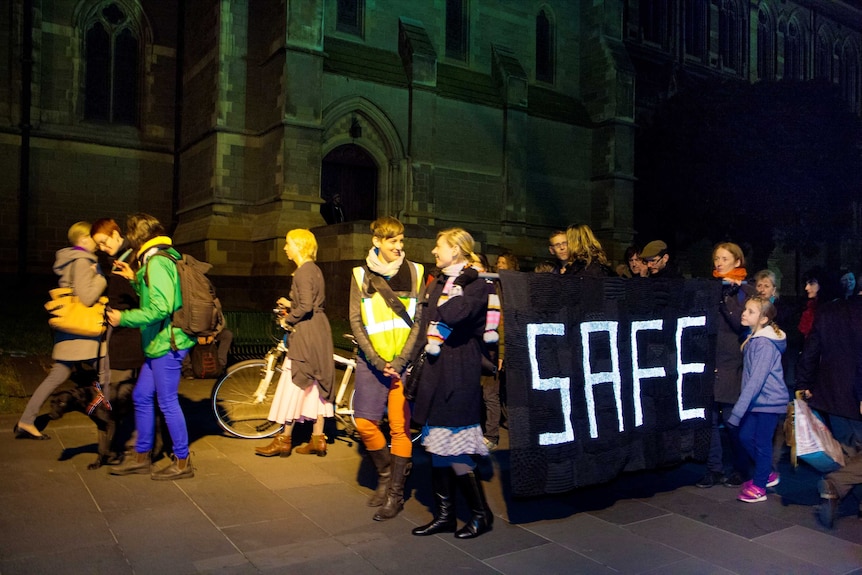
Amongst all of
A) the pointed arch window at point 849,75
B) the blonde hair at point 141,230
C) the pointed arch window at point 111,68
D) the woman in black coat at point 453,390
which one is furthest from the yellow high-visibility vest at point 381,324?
the pointed arch window at point 849,75

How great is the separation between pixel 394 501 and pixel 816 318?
3.33 m

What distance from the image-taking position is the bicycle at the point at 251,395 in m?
6.20

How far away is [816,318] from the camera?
199 inches

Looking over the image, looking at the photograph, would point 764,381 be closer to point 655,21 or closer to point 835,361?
point 835,361

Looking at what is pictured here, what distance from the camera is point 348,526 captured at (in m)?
4.18

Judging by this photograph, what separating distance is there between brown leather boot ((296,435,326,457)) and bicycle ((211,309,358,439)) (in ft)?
0.88

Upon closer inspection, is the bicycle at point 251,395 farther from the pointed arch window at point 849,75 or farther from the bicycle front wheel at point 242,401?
the pointed arch window at point 849,75

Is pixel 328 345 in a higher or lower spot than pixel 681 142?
lower

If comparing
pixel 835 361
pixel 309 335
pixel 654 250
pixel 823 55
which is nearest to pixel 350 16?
pixel 654 250

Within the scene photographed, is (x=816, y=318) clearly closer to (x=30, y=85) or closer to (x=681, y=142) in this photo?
(x=30, y=85)

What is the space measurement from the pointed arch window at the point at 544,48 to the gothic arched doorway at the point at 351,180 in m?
7.92

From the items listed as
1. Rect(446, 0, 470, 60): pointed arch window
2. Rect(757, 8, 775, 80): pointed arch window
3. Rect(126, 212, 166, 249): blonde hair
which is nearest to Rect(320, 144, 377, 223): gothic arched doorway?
Rect(446, 0, 470, 60): pointed arch window

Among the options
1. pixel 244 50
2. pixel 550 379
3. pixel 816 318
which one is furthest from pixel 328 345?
pixel 244 50

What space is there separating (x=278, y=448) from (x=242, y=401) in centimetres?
77
